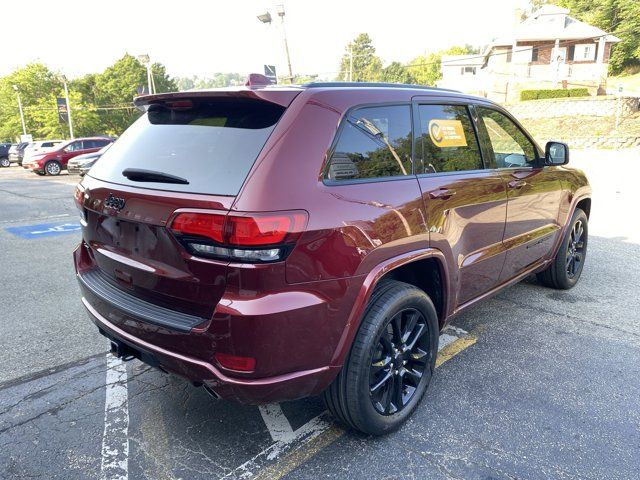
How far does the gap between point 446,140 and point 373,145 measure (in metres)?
0.78

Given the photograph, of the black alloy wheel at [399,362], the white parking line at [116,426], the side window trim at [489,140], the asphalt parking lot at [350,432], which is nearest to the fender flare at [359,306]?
the black alloy wheel at [399,362]

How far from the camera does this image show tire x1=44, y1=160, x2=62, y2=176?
860 inches

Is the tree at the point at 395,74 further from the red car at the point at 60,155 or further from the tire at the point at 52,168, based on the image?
the tire at the point at 52,168

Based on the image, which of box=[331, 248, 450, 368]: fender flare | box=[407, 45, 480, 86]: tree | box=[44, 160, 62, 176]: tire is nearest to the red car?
box=[44, 160, 62, 176]: tire

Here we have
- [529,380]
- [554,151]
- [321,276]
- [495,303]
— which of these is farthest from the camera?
[495,303]

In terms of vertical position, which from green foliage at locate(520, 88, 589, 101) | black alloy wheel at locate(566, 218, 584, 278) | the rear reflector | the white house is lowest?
black alloy wheel at locate(566, 218, 584, 278)

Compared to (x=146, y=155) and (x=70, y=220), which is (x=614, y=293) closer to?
(x=146, y=155)

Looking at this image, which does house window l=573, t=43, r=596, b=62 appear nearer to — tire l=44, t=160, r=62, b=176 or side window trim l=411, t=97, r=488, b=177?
tire l=44, t=160, r=62, b=176

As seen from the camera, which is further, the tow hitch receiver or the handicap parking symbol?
the handicap parking symbol

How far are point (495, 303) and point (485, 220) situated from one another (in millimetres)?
1588

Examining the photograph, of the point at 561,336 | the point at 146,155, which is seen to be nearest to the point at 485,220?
the point at 561,336

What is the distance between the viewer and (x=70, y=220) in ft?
30.7

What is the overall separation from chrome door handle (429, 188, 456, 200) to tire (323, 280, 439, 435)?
1.82 feet

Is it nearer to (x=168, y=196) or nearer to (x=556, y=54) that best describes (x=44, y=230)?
(x=168, y=196)
